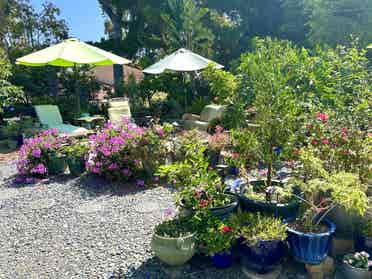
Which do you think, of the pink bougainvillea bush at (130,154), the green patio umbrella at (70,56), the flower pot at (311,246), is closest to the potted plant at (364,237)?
the flower pot at (311,246)

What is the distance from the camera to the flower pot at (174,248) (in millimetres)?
2578

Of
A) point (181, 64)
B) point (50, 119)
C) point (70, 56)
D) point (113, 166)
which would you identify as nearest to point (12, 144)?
point (50, 119)

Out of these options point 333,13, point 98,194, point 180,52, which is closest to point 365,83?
point 98,194

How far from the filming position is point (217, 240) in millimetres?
2613

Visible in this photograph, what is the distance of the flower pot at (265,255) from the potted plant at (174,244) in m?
0.48

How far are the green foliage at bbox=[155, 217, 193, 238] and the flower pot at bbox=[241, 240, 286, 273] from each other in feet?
1.77

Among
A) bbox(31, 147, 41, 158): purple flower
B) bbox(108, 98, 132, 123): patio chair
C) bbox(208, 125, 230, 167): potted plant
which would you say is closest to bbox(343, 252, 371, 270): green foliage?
bbox(208, 125, 230, 167): potted plant

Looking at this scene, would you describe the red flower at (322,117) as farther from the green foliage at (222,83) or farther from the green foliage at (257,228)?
the green foliage at (222,83)

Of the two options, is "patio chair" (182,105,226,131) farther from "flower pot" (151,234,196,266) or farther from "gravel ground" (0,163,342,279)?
"flower pot" (151,234,196,266)

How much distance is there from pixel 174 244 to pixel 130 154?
8.71 feet

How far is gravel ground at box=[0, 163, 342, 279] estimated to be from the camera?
2779 mm

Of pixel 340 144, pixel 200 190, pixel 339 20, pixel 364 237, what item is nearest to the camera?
pixel 364 237

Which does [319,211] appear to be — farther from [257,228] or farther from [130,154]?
[130,154]

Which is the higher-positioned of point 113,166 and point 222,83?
point 222,83
